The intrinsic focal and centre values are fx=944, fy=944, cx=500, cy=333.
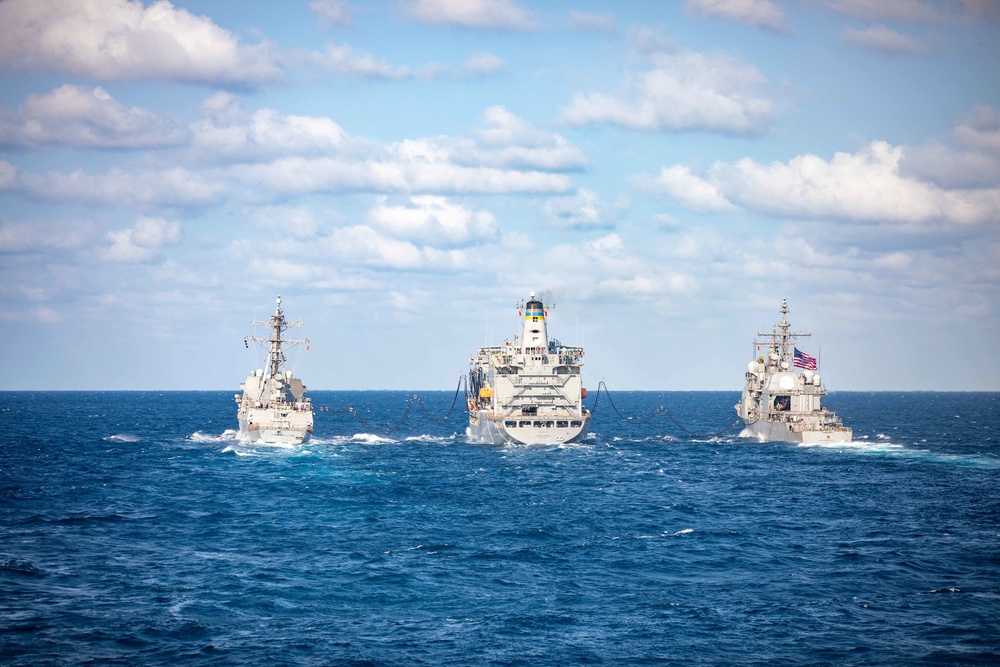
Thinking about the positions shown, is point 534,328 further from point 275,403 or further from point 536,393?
point 275,403

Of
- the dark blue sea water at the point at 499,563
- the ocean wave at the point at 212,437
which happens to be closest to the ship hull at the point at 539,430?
the dark blue sea water at the point at 499,563

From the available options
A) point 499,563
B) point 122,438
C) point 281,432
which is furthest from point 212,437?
point 499,563

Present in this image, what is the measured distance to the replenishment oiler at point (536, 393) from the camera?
354ft

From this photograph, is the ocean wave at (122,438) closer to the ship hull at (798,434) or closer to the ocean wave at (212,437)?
the ocean wave at (212,437)

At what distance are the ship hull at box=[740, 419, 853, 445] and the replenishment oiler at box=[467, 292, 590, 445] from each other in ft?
83.2

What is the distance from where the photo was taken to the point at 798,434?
372 ft

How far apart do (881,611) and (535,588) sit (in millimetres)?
15076

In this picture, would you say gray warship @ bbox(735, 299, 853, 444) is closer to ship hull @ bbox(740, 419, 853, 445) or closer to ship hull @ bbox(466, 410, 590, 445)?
ship hull @ bbox(740, 419, 853, 445)

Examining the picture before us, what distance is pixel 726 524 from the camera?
6138 centimetres

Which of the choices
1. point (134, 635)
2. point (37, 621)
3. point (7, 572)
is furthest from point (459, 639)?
point (7, 572)

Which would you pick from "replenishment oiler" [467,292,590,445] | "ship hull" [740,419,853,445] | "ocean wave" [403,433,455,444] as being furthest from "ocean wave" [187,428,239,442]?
"ship hull" [740,419,853,445]

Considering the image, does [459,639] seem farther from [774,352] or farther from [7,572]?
[774,352]

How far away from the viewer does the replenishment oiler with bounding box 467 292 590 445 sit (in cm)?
10788

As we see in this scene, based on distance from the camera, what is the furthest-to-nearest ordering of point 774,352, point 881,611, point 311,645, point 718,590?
point 774,352, point 718,590, point 881,611, point 311,645
